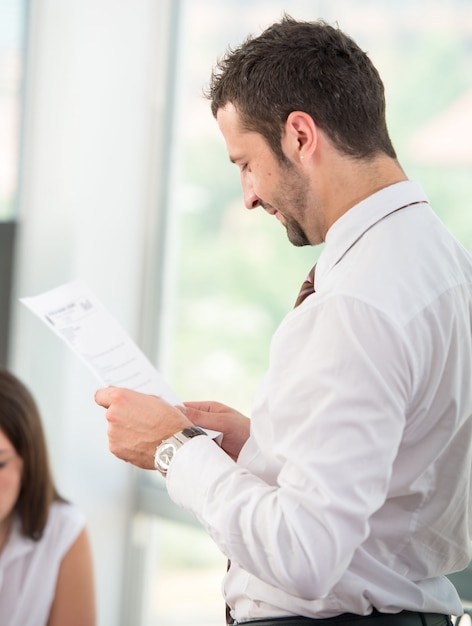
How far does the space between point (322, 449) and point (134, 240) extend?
2.58m

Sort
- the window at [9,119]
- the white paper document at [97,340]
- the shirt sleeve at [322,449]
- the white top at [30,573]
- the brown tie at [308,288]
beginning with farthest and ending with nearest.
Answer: the window at [9,119]
the white top at [30,573]
the white paper document at [97,340]
the brown tie at [308,288]
the shirt sleeve at [322,449]

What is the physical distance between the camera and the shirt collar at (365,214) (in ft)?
4.08

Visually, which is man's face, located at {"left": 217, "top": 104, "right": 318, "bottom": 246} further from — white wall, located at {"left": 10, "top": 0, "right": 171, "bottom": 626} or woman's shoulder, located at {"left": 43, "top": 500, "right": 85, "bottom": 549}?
white wall, located at {"left": 10, "top": 0, "right": 171, "bottom": 626}

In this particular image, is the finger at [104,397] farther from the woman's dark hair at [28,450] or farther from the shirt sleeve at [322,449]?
the woman's dark hair at [28,450]

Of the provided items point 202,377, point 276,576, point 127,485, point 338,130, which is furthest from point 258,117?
point 127,485

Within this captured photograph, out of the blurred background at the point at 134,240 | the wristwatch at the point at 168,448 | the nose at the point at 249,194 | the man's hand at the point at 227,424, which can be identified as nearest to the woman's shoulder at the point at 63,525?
the blurred background at the point at 134,240

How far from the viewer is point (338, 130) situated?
49.5 inches

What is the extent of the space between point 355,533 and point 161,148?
2.69 m

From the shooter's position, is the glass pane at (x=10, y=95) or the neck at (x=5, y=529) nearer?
the neck at (x=5, y=529)

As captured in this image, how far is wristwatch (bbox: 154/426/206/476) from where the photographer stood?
1.26m

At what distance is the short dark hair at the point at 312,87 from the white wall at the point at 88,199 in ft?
7.11

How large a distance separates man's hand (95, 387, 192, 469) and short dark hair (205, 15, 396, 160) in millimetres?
422

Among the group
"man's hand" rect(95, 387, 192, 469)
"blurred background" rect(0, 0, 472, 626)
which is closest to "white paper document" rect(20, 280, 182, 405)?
"man's hand" rect(95, 387, 192, 469)

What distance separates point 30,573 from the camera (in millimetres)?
2570
